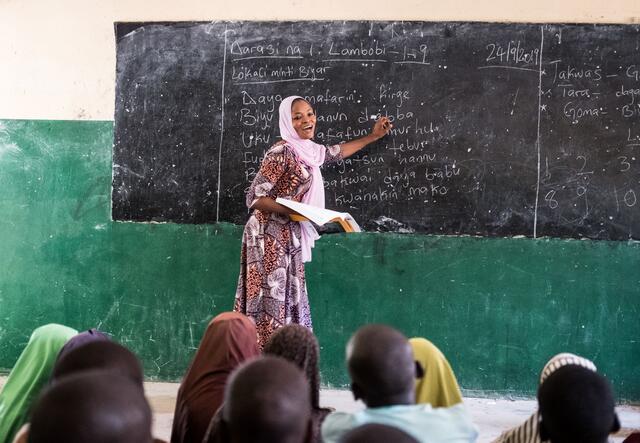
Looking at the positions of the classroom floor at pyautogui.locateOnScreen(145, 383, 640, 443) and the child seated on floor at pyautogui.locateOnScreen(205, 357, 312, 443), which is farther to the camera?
the classroom floor at pyautogui.locateOnScreen(145, 383, 640, 443)

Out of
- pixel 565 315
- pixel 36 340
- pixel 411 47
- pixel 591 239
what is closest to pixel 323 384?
pixel 565 315

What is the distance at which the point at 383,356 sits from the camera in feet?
4.97

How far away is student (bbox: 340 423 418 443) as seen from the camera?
924 mm

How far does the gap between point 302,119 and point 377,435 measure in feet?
8.91

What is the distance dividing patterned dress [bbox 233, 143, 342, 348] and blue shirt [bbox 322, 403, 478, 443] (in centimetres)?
179

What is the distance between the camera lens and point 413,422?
4.71 ft

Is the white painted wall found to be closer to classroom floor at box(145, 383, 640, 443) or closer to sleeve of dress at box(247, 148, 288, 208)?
sleeve of dress at box(247, 148, 288, 208)

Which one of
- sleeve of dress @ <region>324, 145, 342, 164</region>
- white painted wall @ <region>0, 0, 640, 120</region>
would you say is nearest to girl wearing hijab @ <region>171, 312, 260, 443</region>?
sleeve of dress @ <region>324, 145, 342, 164</region>

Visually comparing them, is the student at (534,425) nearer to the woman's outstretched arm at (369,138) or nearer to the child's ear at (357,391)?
the child's ear at (357,391)

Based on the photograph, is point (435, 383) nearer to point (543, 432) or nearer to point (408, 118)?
point (543, 432)

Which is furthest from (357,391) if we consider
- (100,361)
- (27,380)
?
(27,380)

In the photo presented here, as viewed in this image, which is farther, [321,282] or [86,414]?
[321,282]

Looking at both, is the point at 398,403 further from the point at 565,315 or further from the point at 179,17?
the point at 179,17

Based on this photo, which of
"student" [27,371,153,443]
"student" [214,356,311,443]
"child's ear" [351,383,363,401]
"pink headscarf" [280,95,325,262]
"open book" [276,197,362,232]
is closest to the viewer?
"student" [27,371,153,443]
